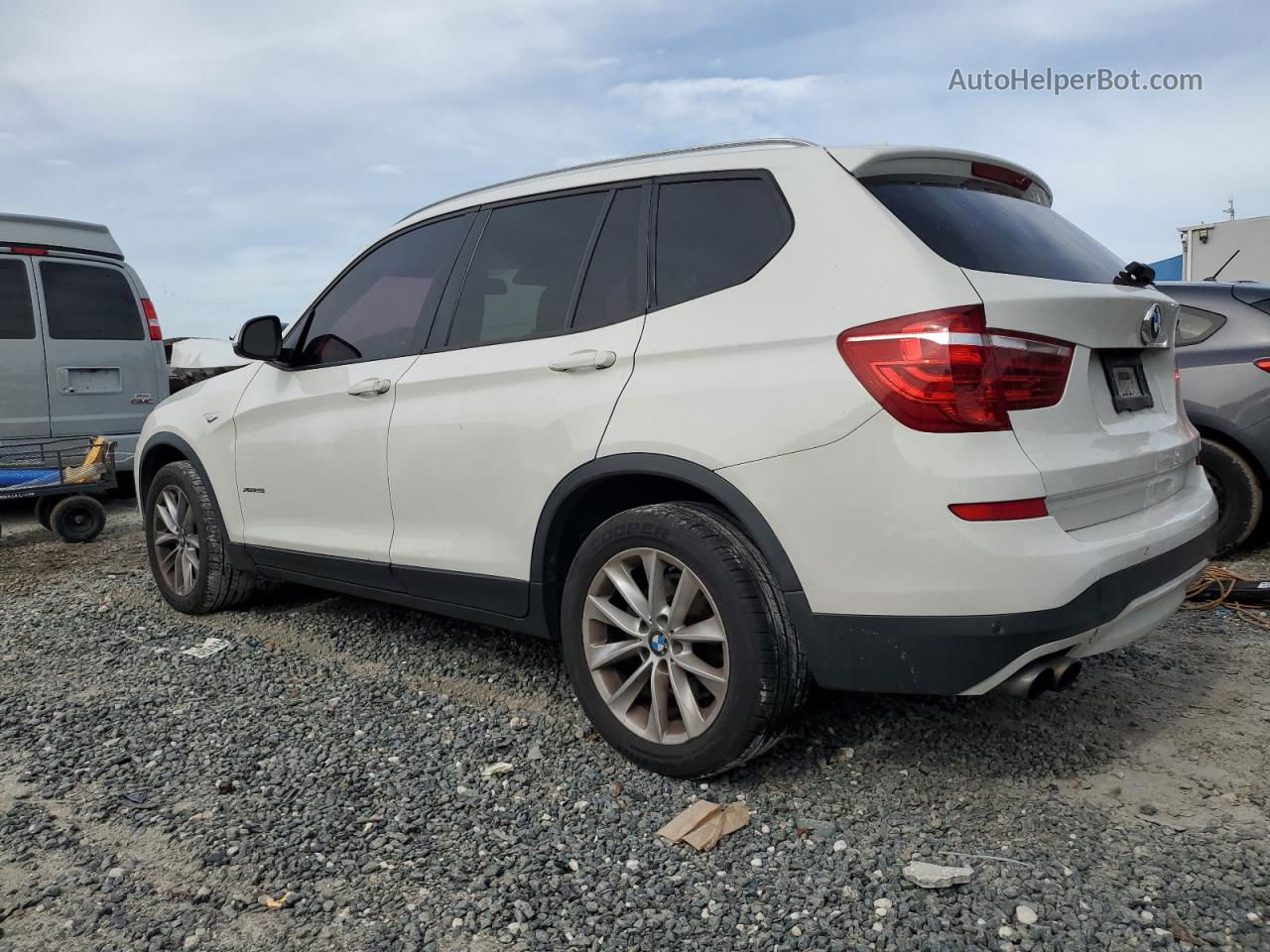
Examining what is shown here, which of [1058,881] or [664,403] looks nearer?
[1058,881]

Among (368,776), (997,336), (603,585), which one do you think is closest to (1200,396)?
(997,336)

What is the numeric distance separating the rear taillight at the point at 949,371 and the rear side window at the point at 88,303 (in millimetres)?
7710

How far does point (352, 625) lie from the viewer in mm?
4758

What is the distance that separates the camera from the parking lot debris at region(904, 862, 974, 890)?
2.36m

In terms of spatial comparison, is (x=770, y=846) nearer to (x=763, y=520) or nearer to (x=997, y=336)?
(x=763, y=520)

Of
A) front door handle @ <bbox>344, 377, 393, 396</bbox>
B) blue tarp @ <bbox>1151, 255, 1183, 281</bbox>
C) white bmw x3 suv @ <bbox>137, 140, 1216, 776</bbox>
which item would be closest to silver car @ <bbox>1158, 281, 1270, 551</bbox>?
white bmw x3 suv @ <bbox>137, 140, 1216, 776</bbox>

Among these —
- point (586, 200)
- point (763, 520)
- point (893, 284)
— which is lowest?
point (763, 520)

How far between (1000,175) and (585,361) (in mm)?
1441

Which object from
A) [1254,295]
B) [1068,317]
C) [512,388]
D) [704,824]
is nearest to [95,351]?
[512,388]

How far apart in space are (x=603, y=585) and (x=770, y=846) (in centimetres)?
90

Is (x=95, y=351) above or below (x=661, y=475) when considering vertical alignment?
above

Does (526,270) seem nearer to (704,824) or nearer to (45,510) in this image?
(704,824)

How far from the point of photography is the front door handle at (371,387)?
3.74 meters

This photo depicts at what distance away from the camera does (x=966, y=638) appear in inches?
93.4
